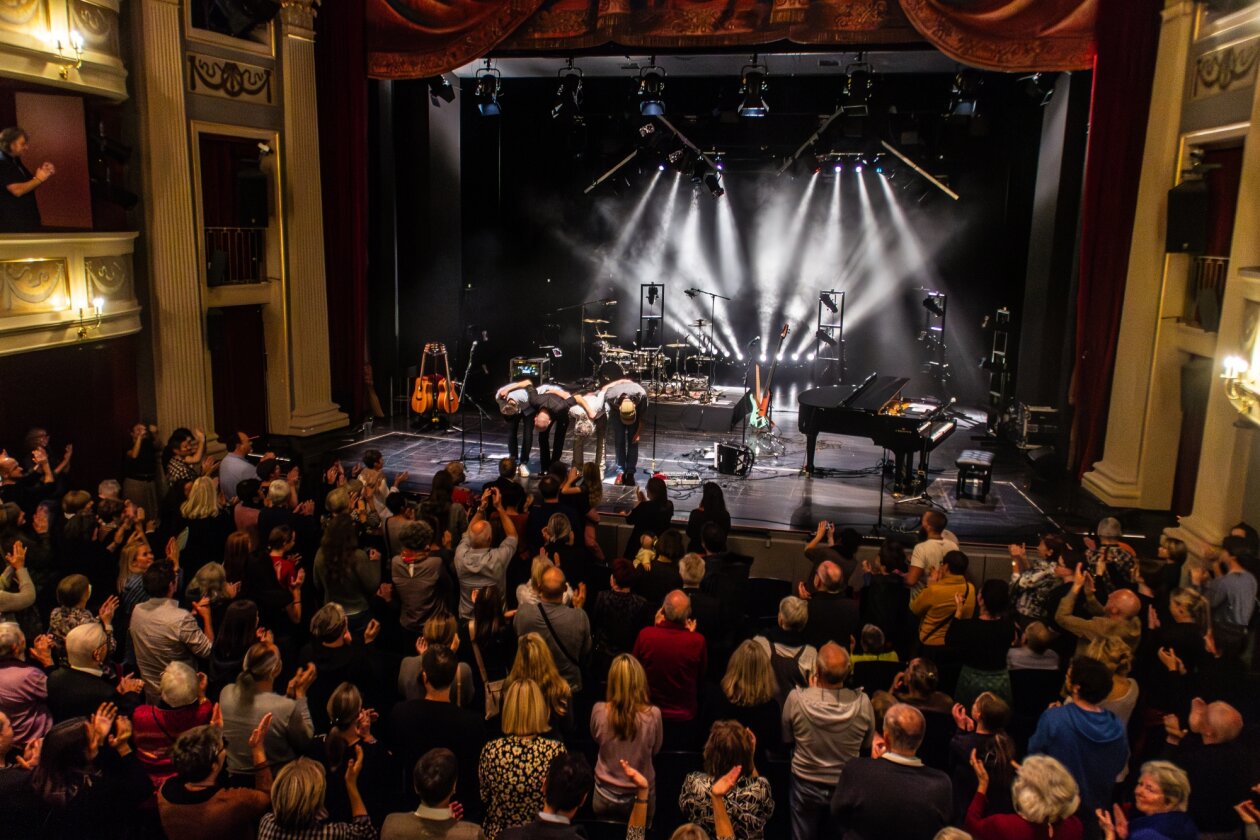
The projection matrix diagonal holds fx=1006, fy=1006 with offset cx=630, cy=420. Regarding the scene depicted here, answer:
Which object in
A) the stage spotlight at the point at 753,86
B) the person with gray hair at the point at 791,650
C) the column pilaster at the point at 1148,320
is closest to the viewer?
the person with gray hair at the point at 791,650

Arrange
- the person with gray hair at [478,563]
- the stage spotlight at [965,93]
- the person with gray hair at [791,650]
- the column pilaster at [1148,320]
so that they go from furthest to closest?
the stage spotlight at [965,93], the column pilaster at [1148,320], the person with gray hair at [478,563], the person with gray hair at [791,650]

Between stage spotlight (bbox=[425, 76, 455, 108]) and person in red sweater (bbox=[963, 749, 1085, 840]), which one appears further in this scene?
stage spotlight (bbox=[425, 76, 455, 108])

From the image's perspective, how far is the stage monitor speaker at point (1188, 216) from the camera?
8.86 metres

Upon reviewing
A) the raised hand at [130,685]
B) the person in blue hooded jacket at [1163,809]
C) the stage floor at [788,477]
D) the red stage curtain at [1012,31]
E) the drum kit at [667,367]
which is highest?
the red stage curtain at [1012,31]

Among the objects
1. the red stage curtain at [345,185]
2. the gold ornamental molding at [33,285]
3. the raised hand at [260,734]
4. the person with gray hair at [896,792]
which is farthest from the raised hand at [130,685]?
the red stage curtain at [345,185]

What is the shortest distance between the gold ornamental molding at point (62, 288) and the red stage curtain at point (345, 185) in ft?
9.02

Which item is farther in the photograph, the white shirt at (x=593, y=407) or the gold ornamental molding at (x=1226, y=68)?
the white shirt at (x=593, y=407)

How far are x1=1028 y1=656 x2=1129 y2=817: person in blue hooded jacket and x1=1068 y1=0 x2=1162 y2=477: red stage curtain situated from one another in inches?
262

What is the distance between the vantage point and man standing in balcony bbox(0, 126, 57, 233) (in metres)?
7.96

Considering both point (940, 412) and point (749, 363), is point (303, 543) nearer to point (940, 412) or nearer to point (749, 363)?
point (940, 412)

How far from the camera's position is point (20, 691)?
4305 millimetres

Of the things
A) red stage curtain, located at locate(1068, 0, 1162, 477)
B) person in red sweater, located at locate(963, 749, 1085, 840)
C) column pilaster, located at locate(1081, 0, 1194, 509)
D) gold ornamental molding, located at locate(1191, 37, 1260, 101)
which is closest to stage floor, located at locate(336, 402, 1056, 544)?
column pilaster, located at locate(1081, 0, 1194, 509)

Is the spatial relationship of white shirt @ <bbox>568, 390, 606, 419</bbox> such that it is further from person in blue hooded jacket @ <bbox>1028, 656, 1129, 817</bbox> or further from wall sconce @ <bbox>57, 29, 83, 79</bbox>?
person in blue hooded jacket @ <bbox>1028, 656, 1129, 817</bbox>

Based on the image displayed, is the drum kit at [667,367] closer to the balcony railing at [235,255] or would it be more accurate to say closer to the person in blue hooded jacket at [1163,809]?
the balcony railing at [235,255]
